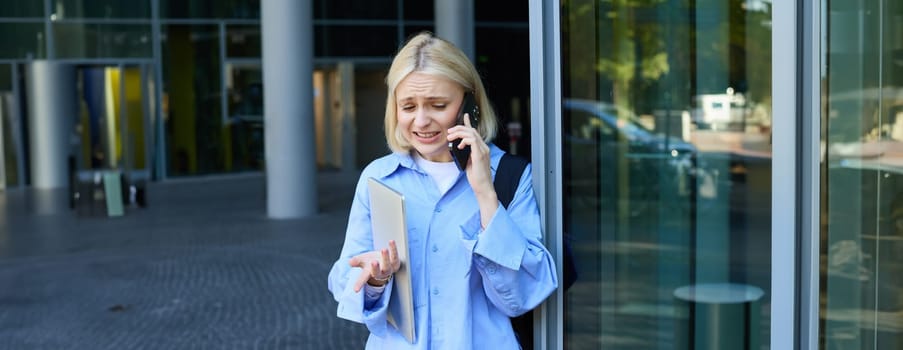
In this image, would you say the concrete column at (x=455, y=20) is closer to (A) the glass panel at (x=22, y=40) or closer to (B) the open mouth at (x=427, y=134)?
(A) the glass panel at (x=22, y=40)

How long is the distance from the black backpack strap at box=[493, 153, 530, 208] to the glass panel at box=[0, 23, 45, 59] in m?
22.2

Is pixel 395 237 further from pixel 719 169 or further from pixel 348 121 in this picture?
pixel 348 121

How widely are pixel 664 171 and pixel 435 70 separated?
1.88 meters

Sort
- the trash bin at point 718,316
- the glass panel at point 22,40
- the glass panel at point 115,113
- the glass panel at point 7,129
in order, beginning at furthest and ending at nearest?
the glass panel at point 7,129 → the glass panel at point 22,40 → the glass panel at point 115,113 → the trash bin at point 718,316

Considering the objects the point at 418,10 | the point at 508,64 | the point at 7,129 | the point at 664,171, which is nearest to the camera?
the point at 664,171

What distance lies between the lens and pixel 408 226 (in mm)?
2699

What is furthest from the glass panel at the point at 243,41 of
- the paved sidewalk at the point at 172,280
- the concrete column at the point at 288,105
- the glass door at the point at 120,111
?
the concrete column at the point at 288,105

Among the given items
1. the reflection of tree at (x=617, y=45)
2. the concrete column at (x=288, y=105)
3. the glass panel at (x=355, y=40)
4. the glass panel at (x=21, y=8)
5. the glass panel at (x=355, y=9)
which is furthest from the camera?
the glass panel at (x=355, y=40)

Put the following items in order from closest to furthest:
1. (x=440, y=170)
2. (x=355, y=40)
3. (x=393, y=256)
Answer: (x=393, y=256)
(x=440, y=170)
(x=355, y=40)

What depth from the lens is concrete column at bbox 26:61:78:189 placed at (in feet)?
74.9

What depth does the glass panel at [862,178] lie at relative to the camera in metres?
2.68

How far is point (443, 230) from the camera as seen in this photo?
2.69 metres

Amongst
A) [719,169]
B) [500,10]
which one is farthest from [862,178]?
[500,10]

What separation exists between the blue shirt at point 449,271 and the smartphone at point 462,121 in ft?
0.32
